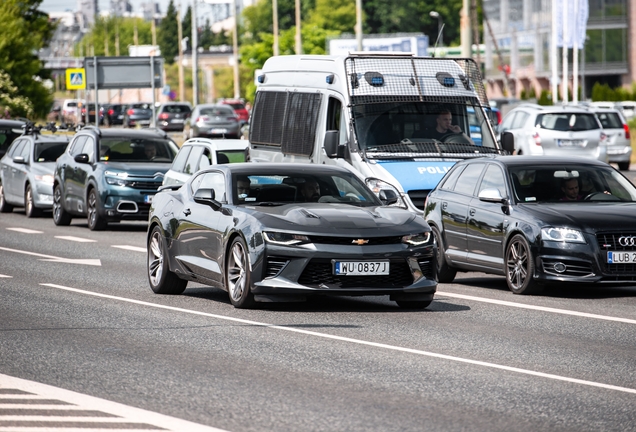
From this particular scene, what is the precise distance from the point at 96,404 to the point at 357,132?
11468mm

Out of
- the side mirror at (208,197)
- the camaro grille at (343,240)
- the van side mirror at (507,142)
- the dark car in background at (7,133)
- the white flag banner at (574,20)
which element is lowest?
the dark car in background at (7,133)

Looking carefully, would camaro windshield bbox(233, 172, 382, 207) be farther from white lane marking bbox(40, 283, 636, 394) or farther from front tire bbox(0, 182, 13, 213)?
front tire bbox(0, 182, 13, 213)

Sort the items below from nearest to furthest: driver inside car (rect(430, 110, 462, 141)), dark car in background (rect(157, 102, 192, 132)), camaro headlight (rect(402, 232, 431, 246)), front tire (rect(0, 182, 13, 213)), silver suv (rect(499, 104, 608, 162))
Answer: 1. camaro headlight (rect(402, 232, 431, 246))
2. driver inside car (rect(430, 110, 462, 141))
3. front tire (rect(0, 182, 13, 213))
4. silver suv (rect(499, 104, 608, 162))
5. dark car in background (rect(157, 102, 192, 132))

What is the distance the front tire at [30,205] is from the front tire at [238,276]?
16870mm

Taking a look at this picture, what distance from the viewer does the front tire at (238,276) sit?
1265 cm

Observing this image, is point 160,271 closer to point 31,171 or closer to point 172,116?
point 31,171

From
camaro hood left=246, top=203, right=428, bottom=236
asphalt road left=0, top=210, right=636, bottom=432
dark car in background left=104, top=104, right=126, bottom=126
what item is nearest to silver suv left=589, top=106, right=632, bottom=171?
asphalt road left=0, top=210, right=636, bottom=432

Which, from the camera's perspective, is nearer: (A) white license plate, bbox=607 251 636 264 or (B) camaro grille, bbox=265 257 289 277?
(B) camaro grille, bbox=265 257 289 277

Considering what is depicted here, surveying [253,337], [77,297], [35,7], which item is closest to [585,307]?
[253,337]

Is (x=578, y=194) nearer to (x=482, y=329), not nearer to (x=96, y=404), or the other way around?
(x=482, y=329)

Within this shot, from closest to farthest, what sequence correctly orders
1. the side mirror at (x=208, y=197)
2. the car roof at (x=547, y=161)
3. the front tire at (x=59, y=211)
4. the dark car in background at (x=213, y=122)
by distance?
1. the side mirror at (x=208, y=197)
2. the car roof at (x=547, y=161)
3. the front tire at (x=59, y=211)
4. the dark car in background at (x=213, y=122)

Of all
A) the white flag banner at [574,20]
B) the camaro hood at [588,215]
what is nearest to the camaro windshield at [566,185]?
the camaro hood at [588,215]

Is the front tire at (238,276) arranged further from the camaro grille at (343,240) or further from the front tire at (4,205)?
the front tire at (4,205)

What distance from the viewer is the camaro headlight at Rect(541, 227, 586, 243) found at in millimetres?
14156
